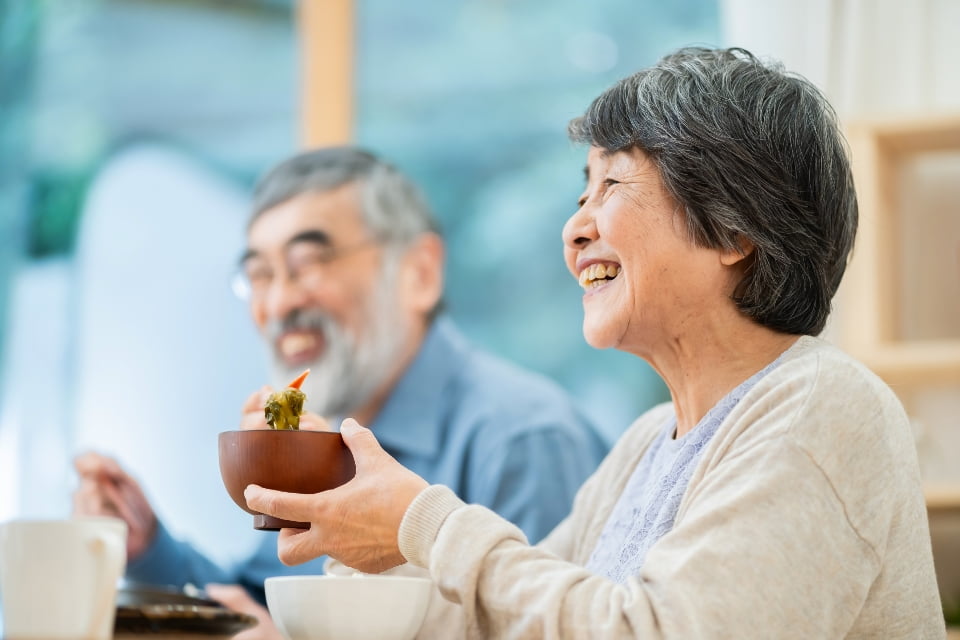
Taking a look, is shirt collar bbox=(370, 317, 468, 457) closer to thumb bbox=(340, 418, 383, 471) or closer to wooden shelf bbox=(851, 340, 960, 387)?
wooden shelf bbox=(851, 340, 960, 387)

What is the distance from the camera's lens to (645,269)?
113 cm

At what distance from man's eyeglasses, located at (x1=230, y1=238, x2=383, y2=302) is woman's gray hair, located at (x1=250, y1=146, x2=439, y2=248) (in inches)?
2.5

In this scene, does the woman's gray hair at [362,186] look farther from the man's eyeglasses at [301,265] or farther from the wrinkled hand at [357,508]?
the wrinkled hand at [357,508]

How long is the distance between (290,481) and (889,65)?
1.67 metres

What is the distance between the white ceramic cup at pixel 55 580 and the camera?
0.70 meters

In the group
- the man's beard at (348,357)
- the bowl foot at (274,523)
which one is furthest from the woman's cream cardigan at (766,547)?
the man's beard at (348,357)

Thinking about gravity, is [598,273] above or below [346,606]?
above

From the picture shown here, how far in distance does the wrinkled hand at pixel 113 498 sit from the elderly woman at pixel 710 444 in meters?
0.90

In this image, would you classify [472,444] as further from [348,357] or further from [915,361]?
[915,361]

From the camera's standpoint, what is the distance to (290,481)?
0.96m

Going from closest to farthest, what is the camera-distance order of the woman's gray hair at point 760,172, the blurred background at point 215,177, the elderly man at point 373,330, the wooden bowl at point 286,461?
1. the wooden bowl at point 286,461
2. the woman's gray hair at point 760,172
3. the elderly man at point 373,330
4. the blurred background at point 215,177

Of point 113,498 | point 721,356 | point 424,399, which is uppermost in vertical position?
point 721,356

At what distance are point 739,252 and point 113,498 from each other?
1.23 meters

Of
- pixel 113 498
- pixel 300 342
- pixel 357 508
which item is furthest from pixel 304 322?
pixel 357 508
